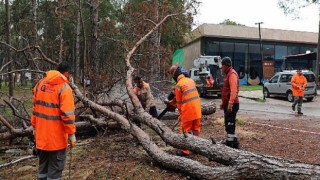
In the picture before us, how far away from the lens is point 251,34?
35.5 m

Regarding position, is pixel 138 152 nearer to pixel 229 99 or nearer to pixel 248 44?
pixel 229 99

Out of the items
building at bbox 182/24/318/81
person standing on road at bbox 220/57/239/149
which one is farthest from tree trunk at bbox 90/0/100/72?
building at bbox 182/24/318/81

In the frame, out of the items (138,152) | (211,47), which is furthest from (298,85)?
(211,47)

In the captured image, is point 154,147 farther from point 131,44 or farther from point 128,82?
point 131,44

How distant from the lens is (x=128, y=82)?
869cm

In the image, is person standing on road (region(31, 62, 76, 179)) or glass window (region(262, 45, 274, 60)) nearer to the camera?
person standing on road (region(31, 62, 76, 179))

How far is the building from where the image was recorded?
34.3 m

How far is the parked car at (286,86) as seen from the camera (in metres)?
19.4

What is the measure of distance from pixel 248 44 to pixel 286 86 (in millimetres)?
16436

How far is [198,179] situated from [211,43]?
99.7 feet

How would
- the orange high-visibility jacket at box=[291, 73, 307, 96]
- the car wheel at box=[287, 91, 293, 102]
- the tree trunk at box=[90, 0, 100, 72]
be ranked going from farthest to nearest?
the car wheel at box=[287, 91, 293, 102] < the orange high-visibility jacket at box=[291, 73, 307, 96] < the tree trunk at box=[90, 0, 100, 72]

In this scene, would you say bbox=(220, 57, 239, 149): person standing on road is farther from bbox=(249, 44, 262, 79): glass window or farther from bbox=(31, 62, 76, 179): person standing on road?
bbox=(249, 44, 262, 79): glass window

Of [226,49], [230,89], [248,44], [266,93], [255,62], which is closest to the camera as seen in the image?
[230,89]

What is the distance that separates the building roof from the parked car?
12691 millimetres
